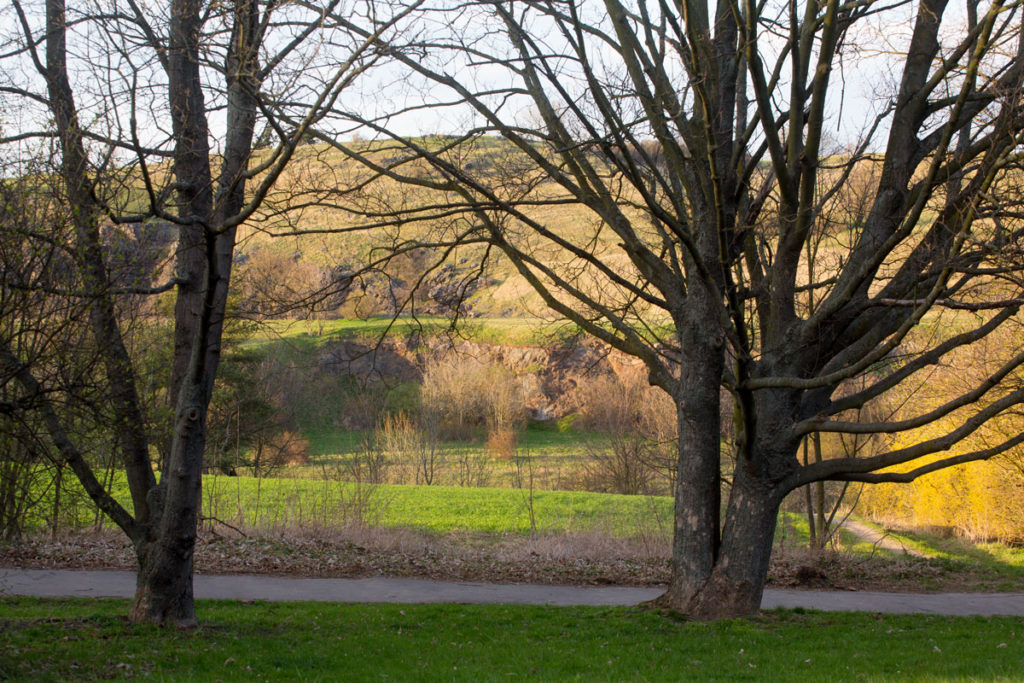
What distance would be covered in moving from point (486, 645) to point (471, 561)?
6.14 meters

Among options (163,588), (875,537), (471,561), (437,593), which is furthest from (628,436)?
(163,588)

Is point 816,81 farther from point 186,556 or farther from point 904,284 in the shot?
point 186,556

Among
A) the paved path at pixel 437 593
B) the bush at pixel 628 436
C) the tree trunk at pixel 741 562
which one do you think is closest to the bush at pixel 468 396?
the bush at pixel 628 436

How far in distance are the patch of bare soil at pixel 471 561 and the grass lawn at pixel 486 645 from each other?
2.86 meters

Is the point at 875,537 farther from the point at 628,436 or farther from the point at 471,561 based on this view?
the point at 471,561

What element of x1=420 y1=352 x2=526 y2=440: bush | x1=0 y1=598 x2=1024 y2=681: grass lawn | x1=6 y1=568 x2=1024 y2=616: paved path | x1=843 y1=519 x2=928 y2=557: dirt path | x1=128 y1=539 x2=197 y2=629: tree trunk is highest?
x1=420 y1=352 x2=526 y2=440: bush

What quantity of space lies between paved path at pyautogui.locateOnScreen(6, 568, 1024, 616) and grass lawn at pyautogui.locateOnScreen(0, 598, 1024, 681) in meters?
1.04

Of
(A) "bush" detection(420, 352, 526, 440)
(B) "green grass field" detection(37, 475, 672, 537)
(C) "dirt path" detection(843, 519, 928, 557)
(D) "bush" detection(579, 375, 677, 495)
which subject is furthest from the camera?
(A) "bush" detection(420, 352, 526, 440)

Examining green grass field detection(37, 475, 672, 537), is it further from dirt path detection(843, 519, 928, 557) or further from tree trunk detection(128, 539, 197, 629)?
tree trunk detection(128, 539, 197, 629)

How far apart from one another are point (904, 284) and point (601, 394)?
16167 mm

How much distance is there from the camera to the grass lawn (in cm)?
567

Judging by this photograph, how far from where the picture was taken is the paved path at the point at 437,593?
10.1 meters

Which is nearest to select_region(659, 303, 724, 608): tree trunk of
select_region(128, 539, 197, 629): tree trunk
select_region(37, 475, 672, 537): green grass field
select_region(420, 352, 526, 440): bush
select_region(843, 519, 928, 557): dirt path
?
select_region(128, 539, 197, 629): tree trunk

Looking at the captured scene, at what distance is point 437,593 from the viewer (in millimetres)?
10961
